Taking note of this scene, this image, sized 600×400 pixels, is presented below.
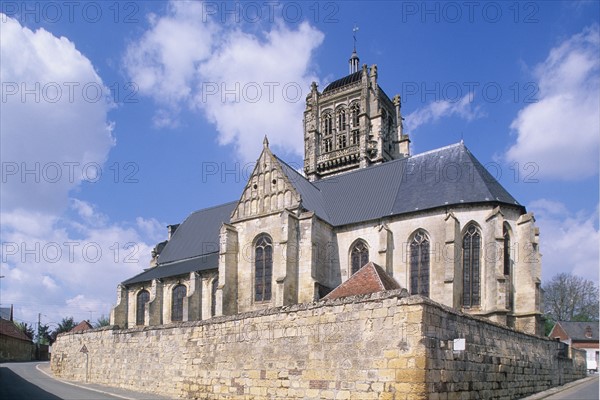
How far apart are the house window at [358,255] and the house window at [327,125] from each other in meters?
23.8

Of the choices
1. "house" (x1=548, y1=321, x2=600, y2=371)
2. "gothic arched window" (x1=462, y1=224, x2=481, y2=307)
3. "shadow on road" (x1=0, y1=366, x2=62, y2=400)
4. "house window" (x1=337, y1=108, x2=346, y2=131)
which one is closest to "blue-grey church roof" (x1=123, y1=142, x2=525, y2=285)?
"gothic arched window" (x1=462, y1=224, x2=481, y2=307)

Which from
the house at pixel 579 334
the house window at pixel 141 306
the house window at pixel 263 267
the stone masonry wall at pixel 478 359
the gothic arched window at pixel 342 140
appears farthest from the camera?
the house at pixel 579 334

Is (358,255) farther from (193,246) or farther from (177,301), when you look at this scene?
(193,246)

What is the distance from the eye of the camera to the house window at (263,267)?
29.3m

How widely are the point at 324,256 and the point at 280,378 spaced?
1461 cm

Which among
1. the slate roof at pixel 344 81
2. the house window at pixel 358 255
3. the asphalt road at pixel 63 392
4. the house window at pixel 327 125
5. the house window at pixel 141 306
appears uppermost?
the slate roof at pixel 344 81

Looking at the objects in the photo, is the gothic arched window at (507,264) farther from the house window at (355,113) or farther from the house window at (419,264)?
the house window at (355,113)

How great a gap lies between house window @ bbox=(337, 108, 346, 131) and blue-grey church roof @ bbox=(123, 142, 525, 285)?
50.8 feet

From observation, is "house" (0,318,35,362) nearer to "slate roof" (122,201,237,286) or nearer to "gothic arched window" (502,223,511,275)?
"slate roof" (122,201,237,286)

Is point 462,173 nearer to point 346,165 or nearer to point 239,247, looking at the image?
point 239,247

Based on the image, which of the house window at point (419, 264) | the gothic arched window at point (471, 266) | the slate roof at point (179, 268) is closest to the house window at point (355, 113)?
the slate roof at point (179, 268)

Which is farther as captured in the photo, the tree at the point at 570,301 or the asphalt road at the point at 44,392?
the tree at the point at 570,301

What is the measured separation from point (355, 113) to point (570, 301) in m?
42.1

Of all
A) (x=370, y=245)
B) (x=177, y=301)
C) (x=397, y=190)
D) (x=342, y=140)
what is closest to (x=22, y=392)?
(x=177, y=301)
